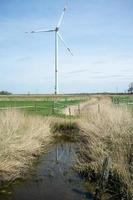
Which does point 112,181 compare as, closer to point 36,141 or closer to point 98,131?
point 98,131

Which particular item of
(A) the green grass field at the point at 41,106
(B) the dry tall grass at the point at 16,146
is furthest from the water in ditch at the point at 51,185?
(A) the green grass field at the point at 41,106

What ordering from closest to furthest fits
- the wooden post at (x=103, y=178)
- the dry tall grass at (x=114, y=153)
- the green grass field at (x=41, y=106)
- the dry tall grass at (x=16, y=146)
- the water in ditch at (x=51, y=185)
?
the wooden post at (x=103, y=178) → the dry tall grass at (x=114, y=153) → the water in ditch at (x=51, y=185) → the dry tall grass at (x=16, y=146) → the green grass field at (x=41, y=106)

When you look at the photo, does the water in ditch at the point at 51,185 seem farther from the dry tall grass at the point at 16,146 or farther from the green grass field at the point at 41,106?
the green grass field at the point at 41,106

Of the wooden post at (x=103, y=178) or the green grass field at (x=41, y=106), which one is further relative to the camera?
the green grass field at (x=41, y=106)

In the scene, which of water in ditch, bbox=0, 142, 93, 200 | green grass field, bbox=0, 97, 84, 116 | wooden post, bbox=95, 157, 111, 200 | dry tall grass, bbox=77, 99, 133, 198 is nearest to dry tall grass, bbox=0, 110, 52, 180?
water in ditch, bbox=0, 142, 93, 200

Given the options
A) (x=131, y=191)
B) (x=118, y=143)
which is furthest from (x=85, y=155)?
(x=131, y=191)

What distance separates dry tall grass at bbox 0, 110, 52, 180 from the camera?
12758 millimetres

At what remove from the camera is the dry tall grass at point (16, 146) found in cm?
1276

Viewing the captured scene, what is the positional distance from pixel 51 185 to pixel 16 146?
8.35 ft

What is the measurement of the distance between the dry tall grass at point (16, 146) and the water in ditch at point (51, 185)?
50 centimetres

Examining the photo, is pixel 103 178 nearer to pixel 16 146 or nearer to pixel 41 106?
pixel 16 146

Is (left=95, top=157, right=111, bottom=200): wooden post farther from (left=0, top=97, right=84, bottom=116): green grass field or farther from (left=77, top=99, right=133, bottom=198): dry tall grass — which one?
(left=0, top=97, right=84, bottom=116): green grass field

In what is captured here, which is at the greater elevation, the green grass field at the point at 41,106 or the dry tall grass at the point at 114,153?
the green grass field at the point at 41,106

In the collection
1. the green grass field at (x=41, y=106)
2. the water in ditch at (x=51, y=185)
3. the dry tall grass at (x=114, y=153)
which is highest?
the green grass field at (x=41, y=106)
